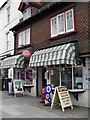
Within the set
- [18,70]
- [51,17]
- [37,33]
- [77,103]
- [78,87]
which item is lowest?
[77,103]

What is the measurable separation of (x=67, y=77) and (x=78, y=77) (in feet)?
3.12

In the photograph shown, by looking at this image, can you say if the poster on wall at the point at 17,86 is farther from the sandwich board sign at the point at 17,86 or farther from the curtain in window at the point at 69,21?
the curtain in window at the point at 69,21

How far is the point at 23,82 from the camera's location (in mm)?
14312

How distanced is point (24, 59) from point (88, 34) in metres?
6.47

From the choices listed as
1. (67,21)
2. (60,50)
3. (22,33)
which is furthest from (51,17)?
(22,33)

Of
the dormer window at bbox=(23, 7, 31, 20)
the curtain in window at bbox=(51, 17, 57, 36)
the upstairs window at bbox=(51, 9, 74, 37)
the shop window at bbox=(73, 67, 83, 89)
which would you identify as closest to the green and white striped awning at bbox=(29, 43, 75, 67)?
the shop window at bbox=(73, 67, 83, 89)

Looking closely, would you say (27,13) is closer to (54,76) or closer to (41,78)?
(41,78)

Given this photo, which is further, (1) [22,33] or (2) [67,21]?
(1) [22,33]

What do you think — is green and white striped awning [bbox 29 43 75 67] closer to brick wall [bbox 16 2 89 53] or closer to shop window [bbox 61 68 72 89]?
brick wall [bbox 16 2 89 53]

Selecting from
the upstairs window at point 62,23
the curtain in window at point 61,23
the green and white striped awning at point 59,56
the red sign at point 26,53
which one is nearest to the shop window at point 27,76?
the red sign at point 26,53

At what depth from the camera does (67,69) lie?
1016 centimetres

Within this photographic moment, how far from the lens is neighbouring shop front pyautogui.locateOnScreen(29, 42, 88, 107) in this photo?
8.77 meters

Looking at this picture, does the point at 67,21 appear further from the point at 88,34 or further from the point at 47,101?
the point at 47,101

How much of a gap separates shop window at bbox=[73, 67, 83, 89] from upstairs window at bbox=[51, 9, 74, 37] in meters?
2.63
